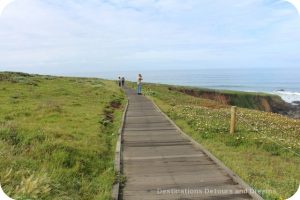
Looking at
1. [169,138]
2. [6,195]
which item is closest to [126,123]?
[169,138]

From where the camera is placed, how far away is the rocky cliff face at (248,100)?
71688mm

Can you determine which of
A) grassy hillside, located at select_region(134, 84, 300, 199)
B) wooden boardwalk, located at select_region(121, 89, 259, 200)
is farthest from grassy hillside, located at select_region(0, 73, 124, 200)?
grassy hillside, located at select_region(134, 84, 300, 199)

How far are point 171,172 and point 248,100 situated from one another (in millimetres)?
66003

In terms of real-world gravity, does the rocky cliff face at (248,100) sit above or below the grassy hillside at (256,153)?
below

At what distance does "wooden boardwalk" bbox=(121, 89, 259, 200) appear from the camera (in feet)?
28.3

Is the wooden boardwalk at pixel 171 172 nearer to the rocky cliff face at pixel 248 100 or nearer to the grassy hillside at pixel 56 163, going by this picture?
the grassy hillside at pixel 56 163

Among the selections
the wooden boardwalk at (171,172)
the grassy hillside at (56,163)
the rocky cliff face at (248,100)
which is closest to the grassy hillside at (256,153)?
the wooden boardwalk at (171,172)

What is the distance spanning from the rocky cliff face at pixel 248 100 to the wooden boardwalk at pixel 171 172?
56494 millimetres


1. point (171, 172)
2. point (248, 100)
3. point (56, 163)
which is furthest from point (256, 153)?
point (248, 100)

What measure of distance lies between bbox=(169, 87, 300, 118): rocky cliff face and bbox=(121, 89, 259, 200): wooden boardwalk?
56494 millimetres

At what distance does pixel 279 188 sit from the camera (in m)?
9.34

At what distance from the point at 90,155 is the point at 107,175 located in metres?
2.02

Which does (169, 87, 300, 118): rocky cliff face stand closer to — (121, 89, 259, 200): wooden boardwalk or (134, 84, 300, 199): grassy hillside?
(134, 84, 300, 199): grassy hillside

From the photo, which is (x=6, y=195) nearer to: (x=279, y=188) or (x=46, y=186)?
(x=46, y=186)
